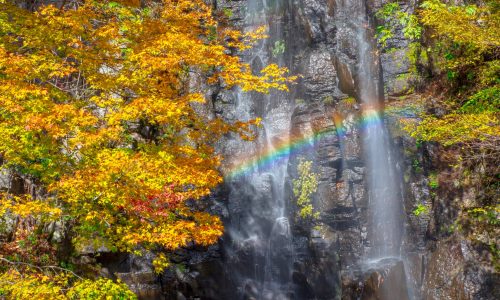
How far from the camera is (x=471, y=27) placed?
9750mm

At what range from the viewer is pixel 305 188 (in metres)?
17.6

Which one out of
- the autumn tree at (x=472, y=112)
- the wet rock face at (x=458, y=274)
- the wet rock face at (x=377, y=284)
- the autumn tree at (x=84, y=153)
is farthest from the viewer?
the wet rock face at (x=377, y=284)

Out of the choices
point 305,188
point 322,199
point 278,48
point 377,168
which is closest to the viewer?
point 322,199

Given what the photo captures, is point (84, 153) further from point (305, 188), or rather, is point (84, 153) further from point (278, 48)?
point (278, 48)

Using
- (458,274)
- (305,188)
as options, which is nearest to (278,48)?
(305,188)

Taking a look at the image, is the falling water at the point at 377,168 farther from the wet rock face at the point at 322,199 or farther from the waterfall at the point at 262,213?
the waterfall at the point at 262,213

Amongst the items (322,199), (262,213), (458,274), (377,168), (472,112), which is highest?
(472,112)

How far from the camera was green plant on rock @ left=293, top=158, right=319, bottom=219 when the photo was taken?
57.0 feet

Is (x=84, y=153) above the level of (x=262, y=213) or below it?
above

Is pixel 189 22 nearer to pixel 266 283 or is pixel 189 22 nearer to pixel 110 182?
pixel 110 182

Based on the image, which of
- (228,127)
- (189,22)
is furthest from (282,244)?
(189,22)

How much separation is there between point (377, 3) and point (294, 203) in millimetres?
10555

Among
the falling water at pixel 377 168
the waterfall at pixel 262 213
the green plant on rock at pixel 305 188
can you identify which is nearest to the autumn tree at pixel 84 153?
the green plant on rock at pixel 305 188

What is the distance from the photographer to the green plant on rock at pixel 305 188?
17.4m
